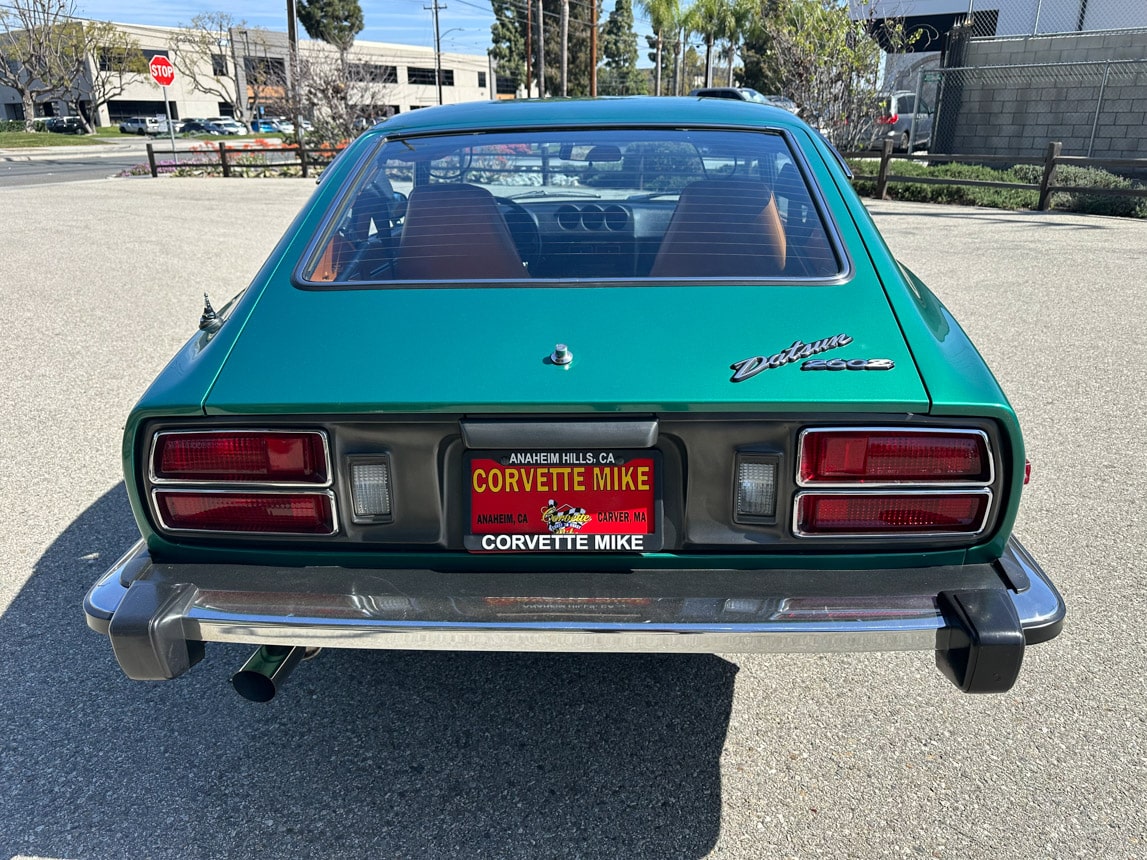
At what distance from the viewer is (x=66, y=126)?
52531mm

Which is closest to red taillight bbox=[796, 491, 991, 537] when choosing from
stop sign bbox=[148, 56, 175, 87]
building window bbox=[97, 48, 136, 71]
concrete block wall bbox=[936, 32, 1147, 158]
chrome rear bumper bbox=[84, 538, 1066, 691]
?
chrome rear bumper bbox=[84, 538, 1066, 691]

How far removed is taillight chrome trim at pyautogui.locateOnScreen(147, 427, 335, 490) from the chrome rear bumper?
223mm

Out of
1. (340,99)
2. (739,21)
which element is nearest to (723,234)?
(340,99)

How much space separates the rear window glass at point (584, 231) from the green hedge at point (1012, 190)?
12710 millimetres

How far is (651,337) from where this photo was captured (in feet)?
6.79

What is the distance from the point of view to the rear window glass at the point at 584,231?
2.47 metres

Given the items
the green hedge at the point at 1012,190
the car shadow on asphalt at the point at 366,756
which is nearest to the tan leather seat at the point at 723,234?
the car shadow on asphalt at the point at 366,756

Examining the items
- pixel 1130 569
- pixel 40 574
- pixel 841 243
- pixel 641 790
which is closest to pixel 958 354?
pixel 841 243

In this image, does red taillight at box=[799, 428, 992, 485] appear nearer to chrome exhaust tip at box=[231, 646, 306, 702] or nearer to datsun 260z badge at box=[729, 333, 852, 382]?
datsun 260z badge at box=[729, 333, 852, 382]

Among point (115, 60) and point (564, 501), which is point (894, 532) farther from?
point (115, 60)

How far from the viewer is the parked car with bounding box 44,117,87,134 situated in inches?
2057

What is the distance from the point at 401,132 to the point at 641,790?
87.8 inches

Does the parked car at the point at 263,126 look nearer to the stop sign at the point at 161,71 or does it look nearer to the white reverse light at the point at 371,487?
the stop sign at the point at 161,71

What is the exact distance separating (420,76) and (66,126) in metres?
→ 35.8
